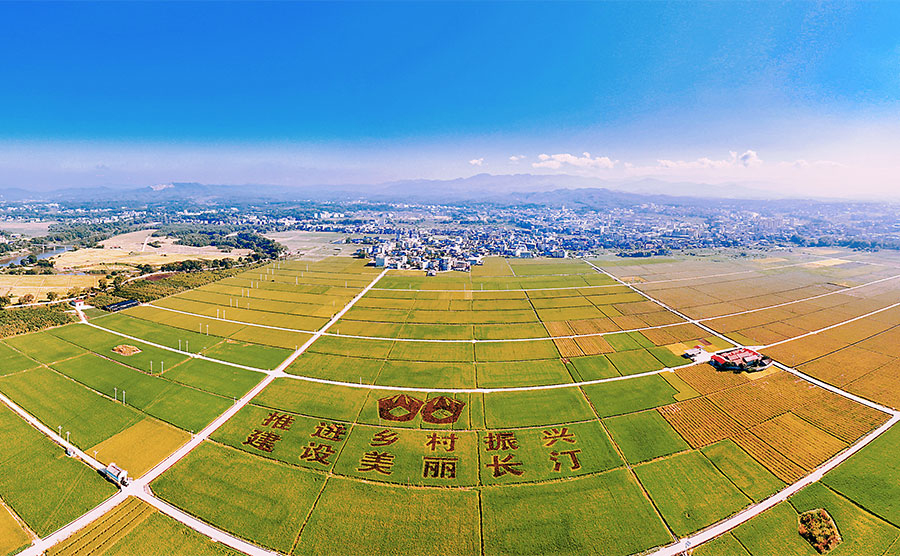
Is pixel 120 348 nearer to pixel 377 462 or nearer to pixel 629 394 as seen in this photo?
pixel 377 462

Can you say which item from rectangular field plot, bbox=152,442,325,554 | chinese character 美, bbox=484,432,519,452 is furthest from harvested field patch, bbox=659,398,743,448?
rectangular field plot, bbox=152,442,325,554

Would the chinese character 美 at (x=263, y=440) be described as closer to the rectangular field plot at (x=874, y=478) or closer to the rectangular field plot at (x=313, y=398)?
the rectangular field plot at (x=313, y=398)

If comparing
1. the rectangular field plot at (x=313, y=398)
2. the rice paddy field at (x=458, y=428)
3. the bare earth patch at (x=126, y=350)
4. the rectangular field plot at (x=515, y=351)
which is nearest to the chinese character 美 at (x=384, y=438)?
the rice paddy field at (x=458, y=428)

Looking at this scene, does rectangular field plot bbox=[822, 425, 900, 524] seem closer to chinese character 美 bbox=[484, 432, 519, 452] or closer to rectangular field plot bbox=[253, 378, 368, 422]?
chinese character 美 bbox=[484, 432, 519, 452]

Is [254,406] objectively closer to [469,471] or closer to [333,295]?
[469,471]

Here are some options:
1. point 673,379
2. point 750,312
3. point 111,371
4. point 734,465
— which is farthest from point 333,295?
point 750,312

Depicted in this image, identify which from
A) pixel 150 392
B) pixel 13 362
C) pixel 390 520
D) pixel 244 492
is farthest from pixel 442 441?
pixel 13 362
